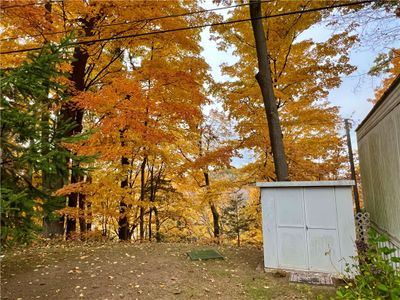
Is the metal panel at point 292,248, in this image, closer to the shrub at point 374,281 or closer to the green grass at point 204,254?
the shrub at point 374,281

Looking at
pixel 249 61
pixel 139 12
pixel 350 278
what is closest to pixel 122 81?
pixel 139 12

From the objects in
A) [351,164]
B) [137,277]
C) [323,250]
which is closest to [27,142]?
[137,277]

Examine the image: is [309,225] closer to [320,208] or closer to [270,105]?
[320,208]

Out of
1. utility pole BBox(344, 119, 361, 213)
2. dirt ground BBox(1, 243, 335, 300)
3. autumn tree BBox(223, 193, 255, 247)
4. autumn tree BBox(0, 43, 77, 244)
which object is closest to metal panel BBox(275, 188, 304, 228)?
dirt ground BBox(1, 243, 335, 300)

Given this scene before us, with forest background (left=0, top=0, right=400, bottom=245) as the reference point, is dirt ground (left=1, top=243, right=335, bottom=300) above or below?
below

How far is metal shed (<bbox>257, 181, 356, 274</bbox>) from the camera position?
16.6ft

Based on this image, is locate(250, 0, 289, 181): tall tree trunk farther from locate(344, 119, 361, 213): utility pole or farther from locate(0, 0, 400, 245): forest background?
locate(344, 119, 361, 213): utility pole

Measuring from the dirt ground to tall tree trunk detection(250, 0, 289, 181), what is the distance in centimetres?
212

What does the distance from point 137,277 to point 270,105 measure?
469cm

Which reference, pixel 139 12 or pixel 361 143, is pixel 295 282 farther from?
pixel 139 12

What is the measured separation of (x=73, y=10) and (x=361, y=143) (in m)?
9.12

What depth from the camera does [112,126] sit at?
7648mm

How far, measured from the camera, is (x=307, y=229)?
5301mm

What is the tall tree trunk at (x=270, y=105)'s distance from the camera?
271 inches
